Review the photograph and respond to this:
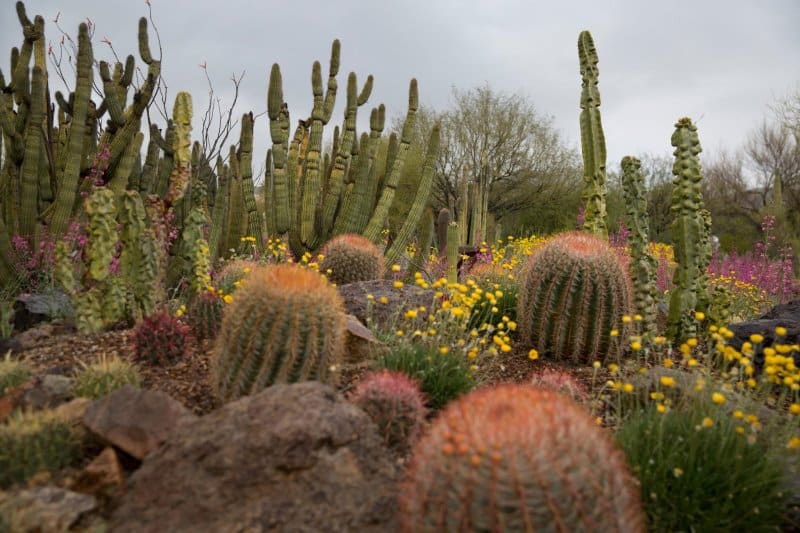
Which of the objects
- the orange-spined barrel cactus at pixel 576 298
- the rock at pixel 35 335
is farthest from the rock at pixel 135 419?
the orange-spined barrel cactus at pixel 576 298

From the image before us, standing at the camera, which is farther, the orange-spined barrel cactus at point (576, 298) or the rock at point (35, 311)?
the rock at point (35, 311)

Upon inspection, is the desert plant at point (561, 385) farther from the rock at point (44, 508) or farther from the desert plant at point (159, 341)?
the rock at point (44, 508)

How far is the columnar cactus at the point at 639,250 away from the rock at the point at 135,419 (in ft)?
13.3

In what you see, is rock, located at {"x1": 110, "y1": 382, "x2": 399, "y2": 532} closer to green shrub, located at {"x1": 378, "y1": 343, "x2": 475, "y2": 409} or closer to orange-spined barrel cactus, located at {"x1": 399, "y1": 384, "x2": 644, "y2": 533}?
orange-spined barrel cactus, located at {"x1": 399, "y1": 384, "x2": 644, "y2": 533}

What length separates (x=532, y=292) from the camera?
205 inches

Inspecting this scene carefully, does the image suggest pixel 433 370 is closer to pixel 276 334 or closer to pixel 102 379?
pixel 276 334

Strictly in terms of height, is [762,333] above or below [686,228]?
below

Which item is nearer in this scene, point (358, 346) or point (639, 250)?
point (358, 346)

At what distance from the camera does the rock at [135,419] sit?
281 centimetres

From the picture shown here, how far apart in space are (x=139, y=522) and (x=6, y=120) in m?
7.23

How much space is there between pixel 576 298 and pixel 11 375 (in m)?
4.00

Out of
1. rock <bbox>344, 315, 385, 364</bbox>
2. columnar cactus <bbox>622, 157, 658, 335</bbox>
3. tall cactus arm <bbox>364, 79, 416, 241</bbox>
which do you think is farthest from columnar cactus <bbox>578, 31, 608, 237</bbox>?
rock <bbox>344, 315, 385, 364</bbox>

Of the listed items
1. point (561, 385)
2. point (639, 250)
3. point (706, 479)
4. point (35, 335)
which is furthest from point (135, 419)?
point (639, 250)

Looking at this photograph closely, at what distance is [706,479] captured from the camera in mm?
2805
